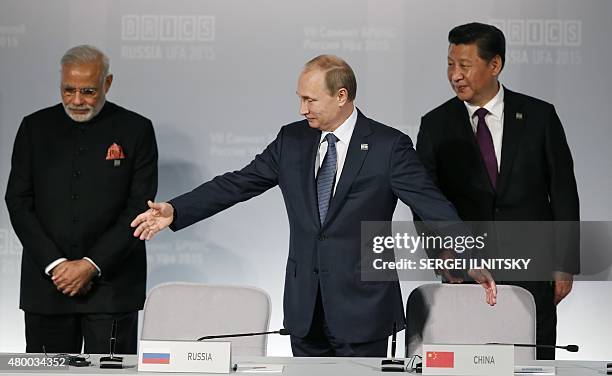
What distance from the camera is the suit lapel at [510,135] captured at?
Answer: 513 centimetres

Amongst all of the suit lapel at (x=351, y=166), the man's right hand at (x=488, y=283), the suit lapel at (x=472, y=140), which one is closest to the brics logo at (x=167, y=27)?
the suit lapel at (x=472, y=140)

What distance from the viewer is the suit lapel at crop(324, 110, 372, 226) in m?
4.17

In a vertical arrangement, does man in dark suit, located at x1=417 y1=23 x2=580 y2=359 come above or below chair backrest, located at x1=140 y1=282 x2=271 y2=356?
above

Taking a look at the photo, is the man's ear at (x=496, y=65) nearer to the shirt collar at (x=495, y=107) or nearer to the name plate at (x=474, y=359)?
the shirt collar at (x=495, y=107)

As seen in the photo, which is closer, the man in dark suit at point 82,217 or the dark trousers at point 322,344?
the dark trousers at point 322,344

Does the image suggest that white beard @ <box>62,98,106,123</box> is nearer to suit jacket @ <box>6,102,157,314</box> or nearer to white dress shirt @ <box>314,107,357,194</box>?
suit jacket @ <box>6,102,157,314</box>

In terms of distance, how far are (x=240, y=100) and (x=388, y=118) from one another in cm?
80

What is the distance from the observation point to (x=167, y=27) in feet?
18.7

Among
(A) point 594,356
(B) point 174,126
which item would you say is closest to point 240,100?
(B) point 174,126

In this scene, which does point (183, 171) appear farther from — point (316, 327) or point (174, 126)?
point (316, 327)

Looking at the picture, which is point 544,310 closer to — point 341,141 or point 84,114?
point 341,141

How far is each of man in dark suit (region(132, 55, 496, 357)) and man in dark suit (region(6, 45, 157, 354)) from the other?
882 mm

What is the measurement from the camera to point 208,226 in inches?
231

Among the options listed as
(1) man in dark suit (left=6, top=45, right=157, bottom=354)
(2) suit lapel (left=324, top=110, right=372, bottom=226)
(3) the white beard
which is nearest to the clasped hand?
(1) man in dark suit (left=6, top=45, right=157, bottom=354)
